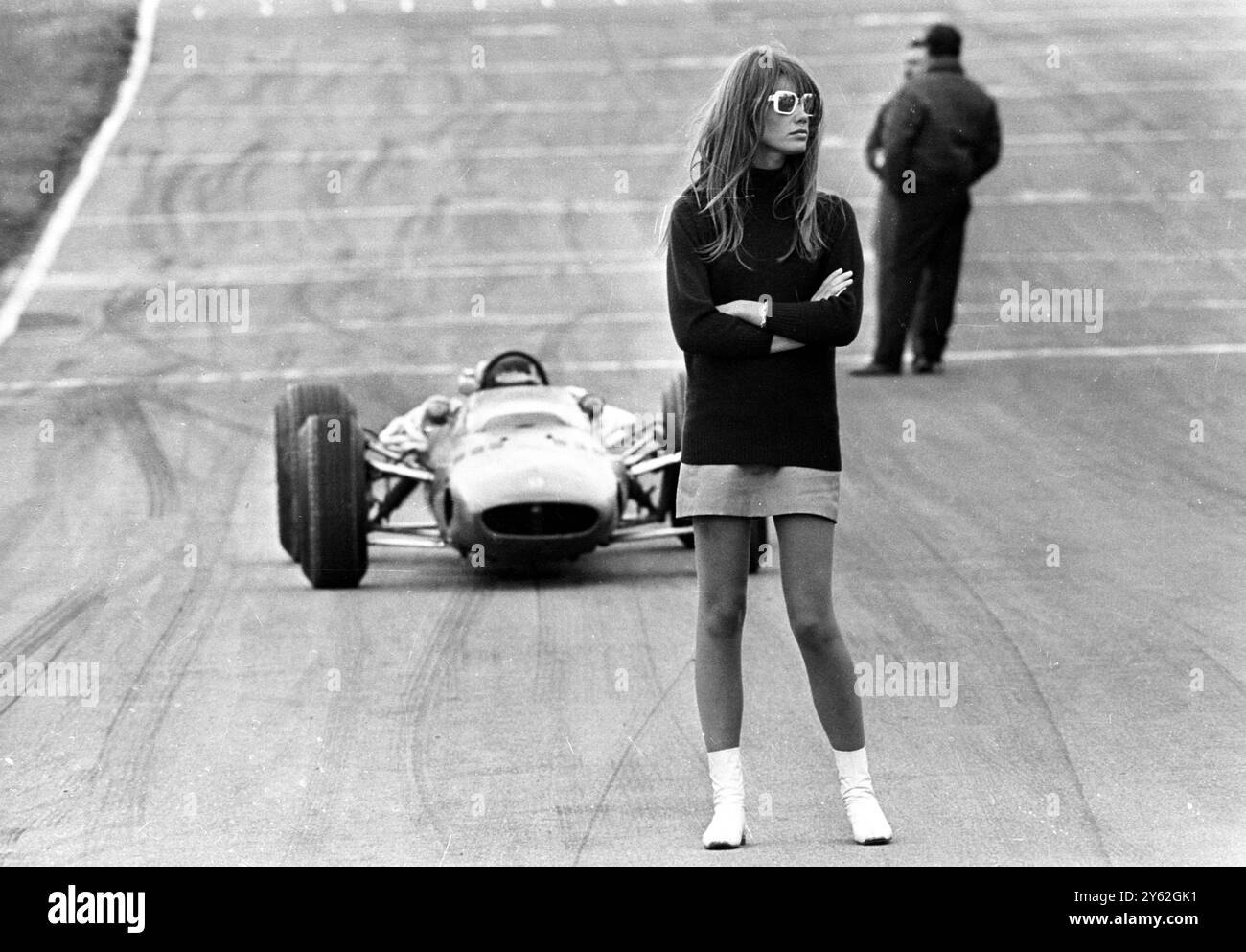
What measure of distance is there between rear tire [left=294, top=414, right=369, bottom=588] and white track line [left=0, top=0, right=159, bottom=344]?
8776mm

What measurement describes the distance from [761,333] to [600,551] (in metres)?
5.98

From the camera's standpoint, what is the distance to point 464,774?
7129 millimetres

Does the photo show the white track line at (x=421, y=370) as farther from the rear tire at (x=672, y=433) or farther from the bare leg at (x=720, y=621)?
the bare leg at (x=720, y=621)

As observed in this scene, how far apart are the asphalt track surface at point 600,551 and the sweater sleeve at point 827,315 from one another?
4.31 ft

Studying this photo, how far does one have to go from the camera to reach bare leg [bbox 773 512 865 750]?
5887 mm

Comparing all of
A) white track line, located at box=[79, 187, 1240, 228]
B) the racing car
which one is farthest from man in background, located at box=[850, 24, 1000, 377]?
the racing car

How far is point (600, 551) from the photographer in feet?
38.5

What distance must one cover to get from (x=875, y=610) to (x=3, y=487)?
6034mm

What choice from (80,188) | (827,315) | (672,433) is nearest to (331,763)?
(827,315)

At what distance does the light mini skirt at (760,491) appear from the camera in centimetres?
586
